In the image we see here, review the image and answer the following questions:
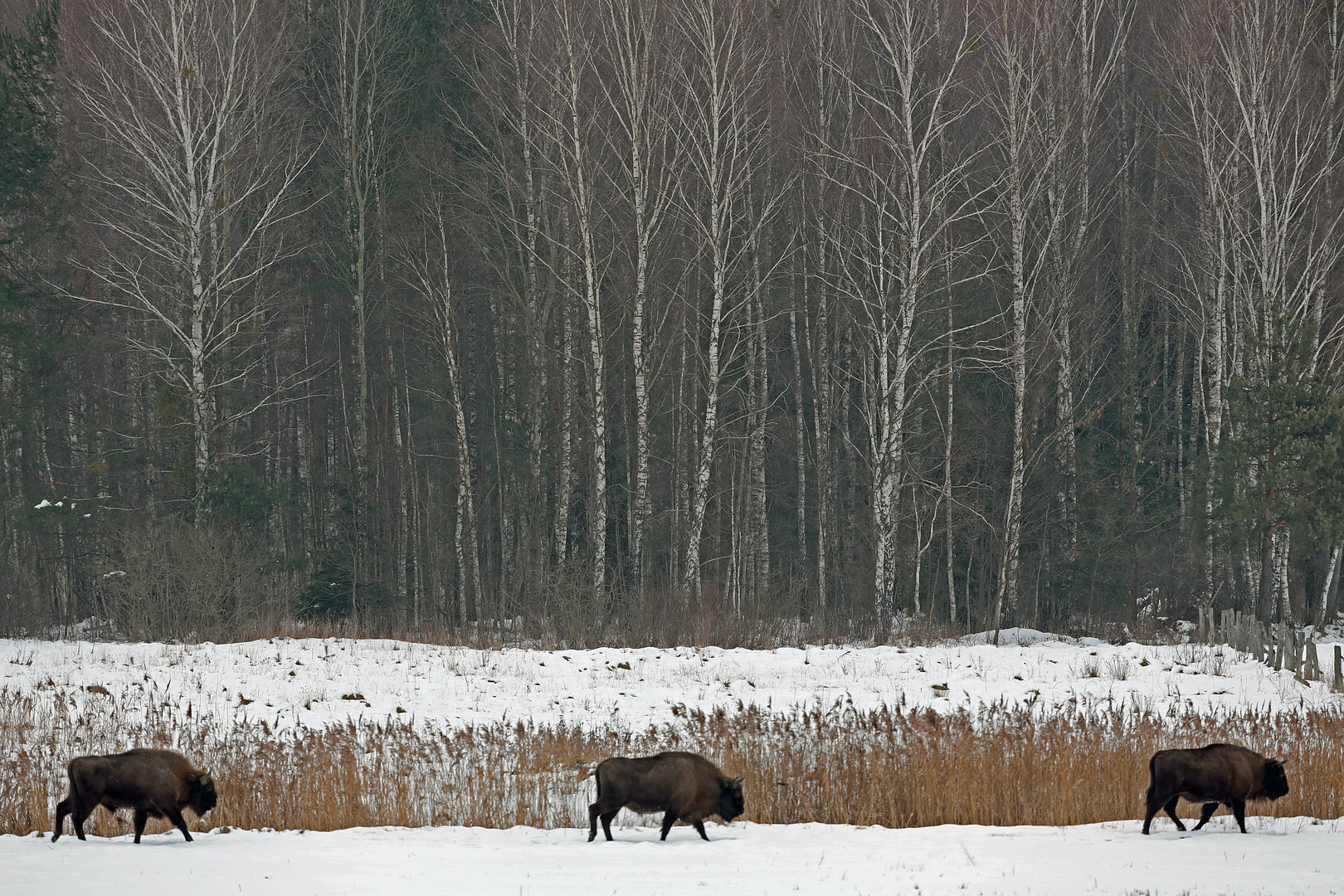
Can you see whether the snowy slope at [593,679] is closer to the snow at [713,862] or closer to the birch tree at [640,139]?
the snow at [713,862]

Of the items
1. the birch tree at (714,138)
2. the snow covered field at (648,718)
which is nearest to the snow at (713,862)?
the snow covered field at (648,718)

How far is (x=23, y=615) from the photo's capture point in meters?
19.3

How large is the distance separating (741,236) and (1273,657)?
56.4 feet

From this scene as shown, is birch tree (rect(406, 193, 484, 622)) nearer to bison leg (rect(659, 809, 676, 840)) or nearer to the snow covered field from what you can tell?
the snow covered field

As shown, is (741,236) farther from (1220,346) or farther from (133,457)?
(133,457)

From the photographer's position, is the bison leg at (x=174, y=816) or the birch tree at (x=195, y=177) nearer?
the bison leg at (x=174, y=816)

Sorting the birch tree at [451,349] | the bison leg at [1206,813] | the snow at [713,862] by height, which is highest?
the birch tree at [451,349]

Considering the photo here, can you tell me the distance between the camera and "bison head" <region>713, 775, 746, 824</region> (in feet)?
21.4

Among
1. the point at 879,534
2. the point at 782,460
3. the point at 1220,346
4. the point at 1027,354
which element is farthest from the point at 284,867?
the point at 782,460

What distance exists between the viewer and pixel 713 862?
6.20 m

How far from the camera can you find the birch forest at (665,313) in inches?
837

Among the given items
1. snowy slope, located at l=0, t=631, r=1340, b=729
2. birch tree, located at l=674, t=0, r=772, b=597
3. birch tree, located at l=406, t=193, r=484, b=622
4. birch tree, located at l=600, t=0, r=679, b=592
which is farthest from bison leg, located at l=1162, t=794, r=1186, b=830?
birch tree, located at l=406, t=193, r=484, b=622

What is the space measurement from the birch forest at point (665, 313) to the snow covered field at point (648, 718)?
3369 mm

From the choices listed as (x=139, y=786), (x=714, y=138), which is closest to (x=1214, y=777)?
(x=139, y=786)
